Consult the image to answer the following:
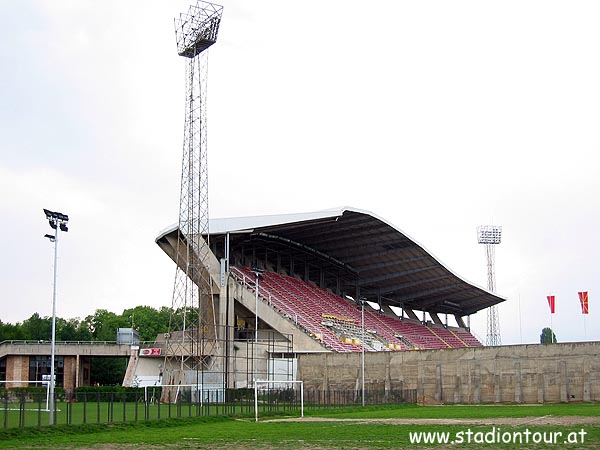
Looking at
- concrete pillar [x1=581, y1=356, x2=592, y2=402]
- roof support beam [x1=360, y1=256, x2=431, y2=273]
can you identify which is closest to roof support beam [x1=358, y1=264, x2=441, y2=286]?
roof support beam [x1=360, y1=256, x2=431, y2=273]

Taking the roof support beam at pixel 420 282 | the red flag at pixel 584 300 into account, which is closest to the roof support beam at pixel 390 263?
the roof support beam at pixel 420 282

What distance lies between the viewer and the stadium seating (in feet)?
275

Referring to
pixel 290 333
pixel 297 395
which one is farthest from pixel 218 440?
pixel 290 333

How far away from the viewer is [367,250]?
10188cm

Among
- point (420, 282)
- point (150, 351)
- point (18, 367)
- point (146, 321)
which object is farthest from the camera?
point (146, 321)

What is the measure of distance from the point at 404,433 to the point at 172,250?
5912 centimetres

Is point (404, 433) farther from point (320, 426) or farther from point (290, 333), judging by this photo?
point (290, 333)

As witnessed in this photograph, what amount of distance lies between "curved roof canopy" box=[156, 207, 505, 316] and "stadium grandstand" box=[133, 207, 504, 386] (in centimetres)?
12

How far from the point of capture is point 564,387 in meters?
63.0

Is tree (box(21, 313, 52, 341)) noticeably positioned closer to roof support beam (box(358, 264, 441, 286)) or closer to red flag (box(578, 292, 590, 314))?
roof support beam (box(358, 264, 441, 286))

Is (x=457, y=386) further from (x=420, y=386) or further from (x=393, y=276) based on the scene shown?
(x=393, y=276)

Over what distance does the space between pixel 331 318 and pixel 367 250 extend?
12.5 m

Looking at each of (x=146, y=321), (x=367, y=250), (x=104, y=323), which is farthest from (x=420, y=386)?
(x=104, y=323)

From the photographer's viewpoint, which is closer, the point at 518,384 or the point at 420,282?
→ the point at 518,384
